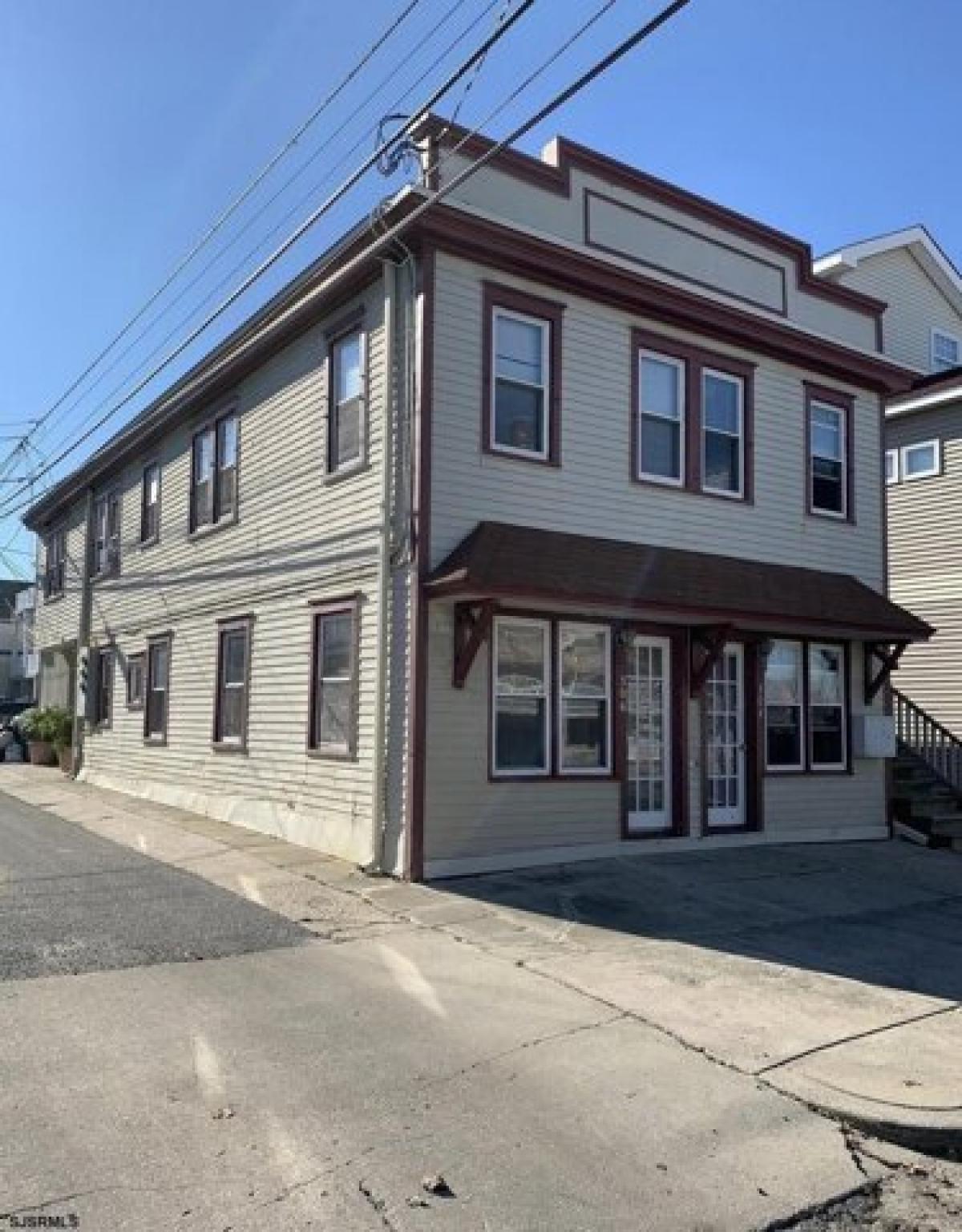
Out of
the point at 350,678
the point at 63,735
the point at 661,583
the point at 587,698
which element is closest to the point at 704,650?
the point at 661,583

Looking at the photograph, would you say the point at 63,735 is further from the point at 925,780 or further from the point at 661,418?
the point at 925,780

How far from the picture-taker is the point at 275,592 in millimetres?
14039

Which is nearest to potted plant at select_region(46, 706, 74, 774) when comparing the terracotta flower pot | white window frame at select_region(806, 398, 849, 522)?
the terracotta flower pot

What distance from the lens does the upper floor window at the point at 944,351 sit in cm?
2389

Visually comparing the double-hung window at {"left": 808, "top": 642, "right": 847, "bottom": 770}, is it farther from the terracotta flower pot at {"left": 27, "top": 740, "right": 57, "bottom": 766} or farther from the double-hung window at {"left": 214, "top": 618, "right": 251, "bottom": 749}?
the terracotta flower pot at {"left": 27, "top": 740, "right": 57, "bottom": 766}

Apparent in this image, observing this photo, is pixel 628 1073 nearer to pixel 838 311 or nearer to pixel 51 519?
pixel 838 311

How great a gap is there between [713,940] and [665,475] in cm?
627

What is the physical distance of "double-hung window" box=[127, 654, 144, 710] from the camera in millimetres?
19016

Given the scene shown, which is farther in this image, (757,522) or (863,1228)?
(757,522)

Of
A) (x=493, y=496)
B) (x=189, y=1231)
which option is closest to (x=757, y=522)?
(x=493, y=496)

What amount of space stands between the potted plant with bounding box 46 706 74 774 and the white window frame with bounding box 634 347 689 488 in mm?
14206

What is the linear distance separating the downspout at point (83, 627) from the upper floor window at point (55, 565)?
2490 millimetres

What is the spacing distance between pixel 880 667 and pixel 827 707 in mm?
1166

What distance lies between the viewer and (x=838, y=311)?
1548 centimetres
